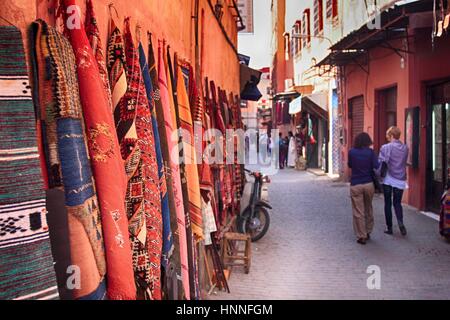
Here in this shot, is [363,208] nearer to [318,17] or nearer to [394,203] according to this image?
[394,203]

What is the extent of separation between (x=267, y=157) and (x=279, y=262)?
21235 mm

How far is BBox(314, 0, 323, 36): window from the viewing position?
17484mm

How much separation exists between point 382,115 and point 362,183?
5.85 m

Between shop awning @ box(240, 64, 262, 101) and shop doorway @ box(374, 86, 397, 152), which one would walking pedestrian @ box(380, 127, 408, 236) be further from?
shop doorway @ box(374, 86, 397, 152)

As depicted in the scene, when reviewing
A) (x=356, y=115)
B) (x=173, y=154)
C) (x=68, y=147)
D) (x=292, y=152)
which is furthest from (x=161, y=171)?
(x=292, y=152)

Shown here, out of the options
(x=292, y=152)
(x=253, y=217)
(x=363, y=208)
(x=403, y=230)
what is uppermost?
(x=292, y=152)

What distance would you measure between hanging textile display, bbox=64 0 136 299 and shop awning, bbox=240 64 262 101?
935 cm

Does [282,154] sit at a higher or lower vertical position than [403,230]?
higher

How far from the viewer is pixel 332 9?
1536cm

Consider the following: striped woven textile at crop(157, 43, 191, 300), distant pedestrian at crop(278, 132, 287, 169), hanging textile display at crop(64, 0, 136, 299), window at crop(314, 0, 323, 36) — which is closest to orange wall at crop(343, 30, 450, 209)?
window at crop(314, 0, 323, 36)

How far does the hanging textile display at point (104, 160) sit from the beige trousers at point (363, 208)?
18.8ft

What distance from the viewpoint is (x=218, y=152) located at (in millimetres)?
5469
